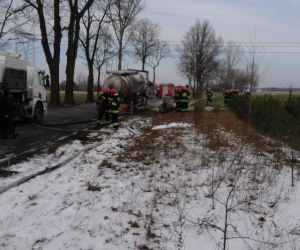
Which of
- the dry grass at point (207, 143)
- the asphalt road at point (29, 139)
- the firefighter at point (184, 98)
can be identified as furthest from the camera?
the firefighter at point (184, 98)

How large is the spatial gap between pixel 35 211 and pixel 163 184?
3072mm

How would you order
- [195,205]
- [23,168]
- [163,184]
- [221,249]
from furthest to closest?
[23,168] < [163,184] < [195,205] < [221,249]

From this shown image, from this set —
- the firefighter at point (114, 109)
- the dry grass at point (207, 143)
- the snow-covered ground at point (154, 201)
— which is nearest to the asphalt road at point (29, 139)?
the snow-covered ground at point (154, 201)

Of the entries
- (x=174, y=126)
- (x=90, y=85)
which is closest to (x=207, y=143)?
(x=174, y=126)

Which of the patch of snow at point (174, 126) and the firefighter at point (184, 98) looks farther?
the firefighter at point (184, 98)

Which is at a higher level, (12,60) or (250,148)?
(12,60)

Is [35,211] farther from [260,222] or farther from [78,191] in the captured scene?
[260,222]

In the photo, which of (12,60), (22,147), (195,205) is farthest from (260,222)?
(12,60)

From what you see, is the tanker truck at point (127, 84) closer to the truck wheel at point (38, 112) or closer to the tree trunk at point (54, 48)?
the tree trunk at point (54, 48)

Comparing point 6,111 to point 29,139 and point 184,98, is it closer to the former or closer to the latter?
point 29,139

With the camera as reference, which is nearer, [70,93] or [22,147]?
[22,147]

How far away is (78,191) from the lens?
9.13 metres

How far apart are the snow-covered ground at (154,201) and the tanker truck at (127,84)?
1389cm

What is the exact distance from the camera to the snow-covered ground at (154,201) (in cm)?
682
